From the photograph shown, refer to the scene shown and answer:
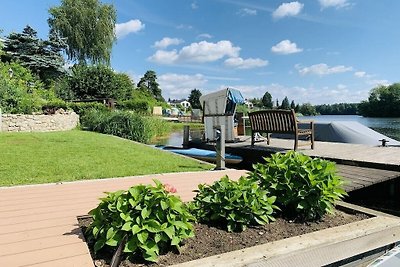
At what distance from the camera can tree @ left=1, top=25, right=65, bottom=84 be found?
23591mm

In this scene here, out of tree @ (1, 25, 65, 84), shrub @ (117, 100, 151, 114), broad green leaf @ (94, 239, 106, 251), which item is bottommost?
broad green leaf @ (94, 239, 106, 251)

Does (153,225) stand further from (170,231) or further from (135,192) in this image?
(135,192)

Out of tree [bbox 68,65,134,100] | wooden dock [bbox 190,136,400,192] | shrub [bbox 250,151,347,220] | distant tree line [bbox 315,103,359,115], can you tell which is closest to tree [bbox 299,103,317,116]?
distant tree line [bbox 315,103,359,115]

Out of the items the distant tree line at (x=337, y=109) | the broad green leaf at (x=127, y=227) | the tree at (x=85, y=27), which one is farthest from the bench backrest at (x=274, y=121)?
the distant tree line at (x=337, y=109)

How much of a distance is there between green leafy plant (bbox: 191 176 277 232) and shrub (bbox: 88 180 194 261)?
1.23 feet

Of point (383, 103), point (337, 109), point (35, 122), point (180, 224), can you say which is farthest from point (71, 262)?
point (383, 103)

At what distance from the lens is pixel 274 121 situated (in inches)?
264

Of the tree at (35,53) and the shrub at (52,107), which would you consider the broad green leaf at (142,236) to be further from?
the tree at (35,53)

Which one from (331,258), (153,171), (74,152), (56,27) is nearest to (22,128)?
(74,152)

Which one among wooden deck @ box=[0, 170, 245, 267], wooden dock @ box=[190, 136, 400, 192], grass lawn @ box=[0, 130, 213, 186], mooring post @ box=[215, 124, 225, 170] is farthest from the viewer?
mooring post @ box=[215, 124, 225, 170]

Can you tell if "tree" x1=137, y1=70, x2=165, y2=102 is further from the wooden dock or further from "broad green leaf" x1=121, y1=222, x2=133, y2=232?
"broad green leaf" x1=121, y1=222, x2=133, y2=232

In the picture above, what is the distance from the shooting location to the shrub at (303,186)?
7.85 feet

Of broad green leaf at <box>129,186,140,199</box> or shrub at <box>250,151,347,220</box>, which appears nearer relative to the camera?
broad green leaf at <box>129,186,140,199</box>

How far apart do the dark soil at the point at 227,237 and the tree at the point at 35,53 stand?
83.0 feet
